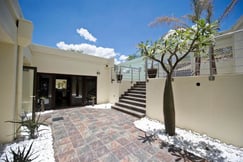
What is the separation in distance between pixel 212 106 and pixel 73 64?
774 cm

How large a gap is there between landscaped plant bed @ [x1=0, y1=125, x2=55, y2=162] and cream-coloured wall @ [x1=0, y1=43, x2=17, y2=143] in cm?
33

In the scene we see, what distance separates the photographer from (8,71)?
2908mm

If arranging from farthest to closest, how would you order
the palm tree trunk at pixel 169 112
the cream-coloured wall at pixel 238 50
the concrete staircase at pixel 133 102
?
1. the concrete staircase at pixel 133 102
2. the cream-coloured wall at pixel 238 50
3. the palm tree trunk at pixel 169 112

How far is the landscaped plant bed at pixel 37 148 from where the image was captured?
249 centimetres

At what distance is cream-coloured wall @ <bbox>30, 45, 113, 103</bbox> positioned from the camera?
22.2 feet

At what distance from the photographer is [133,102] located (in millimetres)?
6859

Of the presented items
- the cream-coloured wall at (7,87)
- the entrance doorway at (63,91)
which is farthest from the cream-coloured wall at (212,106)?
the entrance doorway at (63,91)

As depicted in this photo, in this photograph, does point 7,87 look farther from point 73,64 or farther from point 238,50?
point 238,50

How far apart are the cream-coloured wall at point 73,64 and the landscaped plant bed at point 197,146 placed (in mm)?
6081

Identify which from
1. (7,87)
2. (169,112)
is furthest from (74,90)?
(169,112)

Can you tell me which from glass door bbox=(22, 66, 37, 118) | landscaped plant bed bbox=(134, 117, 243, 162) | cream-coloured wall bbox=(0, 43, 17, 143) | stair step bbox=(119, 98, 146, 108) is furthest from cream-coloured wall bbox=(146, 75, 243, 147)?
glass door bbox=(22, 66, 37, 118)

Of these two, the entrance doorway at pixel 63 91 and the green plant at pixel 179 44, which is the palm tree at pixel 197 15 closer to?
the green plant at pixel 179 44

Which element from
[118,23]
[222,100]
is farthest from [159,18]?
[222,100]

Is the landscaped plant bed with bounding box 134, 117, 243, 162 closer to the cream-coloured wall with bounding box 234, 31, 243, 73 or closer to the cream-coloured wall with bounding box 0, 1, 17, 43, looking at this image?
the cream-coloured wall with bounding box 234, 31, 243, 73
